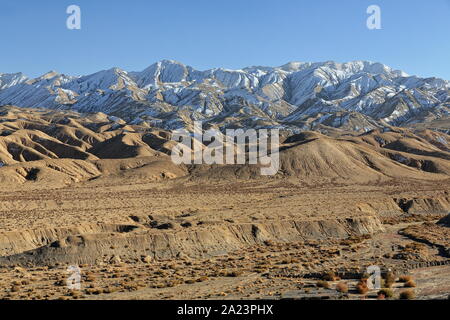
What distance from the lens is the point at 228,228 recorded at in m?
47.8

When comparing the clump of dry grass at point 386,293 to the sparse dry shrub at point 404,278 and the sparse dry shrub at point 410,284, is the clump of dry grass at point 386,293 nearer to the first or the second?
the sparse dry shrub at point 410,284

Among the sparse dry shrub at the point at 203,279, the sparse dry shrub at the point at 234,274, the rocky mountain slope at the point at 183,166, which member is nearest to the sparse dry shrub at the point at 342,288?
the sparse dry shrub at the point at 234,274

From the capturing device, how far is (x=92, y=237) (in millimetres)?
41094

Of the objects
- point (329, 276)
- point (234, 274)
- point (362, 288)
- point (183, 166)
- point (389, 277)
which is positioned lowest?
point (234, 274)

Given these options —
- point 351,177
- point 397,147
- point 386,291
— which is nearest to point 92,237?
point 386,291

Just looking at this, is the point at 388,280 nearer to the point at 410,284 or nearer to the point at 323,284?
the point at 410,284

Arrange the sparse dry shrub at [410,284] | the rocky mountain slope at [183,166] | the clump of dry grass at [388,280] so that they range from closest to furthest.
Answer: the clump of dry grass at [388,280] → the sparse dry shrub at [410,284] → the rocky mountain slope at [183,166]

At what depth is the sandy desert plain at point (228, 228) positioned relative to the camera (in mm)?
30453

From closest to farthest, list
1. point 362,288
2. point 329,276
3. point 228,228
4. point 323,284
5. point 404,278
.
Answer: point 362,288, point 323,284, point 404,278, point 329,276, point 228,228

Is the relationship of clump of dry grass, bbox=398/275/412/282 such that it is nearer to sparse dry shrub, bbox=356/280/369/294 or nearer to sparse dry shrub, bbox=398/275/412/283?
sparse dry shrub, bbox=398/275/412/283

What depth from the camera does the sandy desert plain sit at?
30453 millimetres

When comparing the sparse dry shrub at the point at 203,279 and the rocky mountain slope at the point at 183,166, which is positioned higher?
the rocky mountain slope at the point at 183,166

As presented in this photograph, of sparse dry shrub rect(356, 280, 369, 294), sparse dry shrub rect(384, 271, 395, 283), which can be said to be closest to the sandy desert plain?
sparse dry shrub rect(356, 280, 369, 294)

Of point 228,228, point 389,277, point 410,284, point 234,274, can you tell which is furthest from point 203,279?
point 228,228
